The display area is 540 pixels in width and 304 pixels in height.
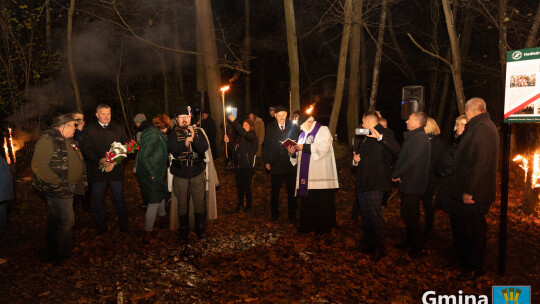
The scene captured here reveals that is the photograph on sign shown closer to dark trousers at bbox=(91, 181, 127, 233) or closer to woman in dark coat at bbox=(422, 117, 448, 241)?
woman in dark coat at bbox=(422, 117, 448, 241)

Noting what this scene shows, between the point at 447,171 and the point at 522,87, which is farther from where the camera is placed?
the point at 447,171

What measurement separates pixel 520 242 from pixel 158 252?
20.5 ft

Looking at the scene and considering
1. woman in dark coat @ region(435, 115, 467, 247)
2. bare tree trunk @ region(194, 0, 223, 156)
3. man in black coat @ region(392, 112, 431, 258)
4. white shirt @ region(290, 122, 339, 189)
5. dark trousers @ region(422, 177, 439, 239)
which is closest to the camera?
man in black coat @ region(392, 112, 431, 258)

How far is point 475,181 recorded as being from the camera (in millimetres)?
4957

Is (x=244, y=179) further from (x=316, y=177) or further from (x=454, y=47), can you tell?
(x=454, y=47)

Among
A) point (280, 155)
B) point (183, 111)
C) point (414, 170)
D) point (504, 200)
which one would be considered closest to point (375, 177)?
point (414, 170)

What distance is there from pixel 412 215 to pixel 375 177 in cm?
83

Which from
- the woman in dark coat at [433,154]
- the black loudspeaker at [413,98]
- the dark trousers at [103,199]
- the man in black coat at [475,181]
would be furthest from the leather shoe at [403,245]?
the black loudspeaker at [413,98]

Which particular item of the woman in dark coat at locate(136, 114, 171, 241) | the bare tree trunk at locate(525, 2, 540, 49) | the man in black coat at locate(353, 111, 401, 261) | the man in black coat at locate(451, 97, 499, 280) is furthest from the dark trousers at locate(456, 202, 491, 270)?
the bare tree trunk at locate(525, 2, 540, 49)

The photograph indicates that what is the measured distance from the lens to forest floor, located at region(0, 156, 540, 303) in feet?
15.6

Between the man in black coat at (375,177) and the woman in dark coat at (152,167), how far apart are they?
10.8 feet

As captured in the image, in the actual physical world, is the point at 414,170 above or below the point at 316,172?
above

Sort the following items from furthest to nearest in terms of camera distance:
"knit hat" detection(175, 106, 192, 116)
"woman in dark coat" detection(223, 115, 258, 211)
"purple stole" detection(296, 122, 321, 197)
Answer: "woman in dark coat" detection(223, 115, 258, 211) < "purple stole" detection(296, 122, 321, 197) < "knit hat" detection(175, 106, 192, 116)

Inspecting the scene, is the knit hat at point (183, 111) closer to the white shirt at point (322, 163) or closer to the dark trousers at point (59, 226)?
the dark trousers at point (59, 226)
